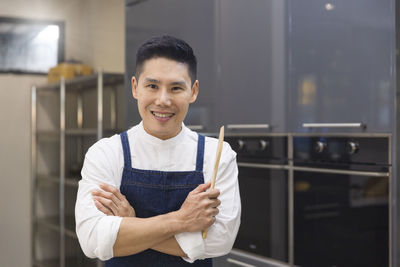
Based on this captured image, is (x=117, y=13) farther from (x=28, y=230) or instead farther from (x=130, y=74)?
(x=28, y=230)

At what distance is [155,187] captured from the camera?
1.13 m

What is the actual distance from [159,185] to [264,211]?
41.5 inches

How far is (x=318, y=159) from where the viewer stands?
1867mm

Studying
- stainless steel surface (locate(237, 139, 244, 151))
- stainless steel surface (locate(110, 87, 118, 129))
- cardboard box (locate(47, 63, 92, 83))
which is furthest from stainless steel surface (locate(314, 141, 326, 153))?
cardboard box (locate(47, 63, 92, 83))

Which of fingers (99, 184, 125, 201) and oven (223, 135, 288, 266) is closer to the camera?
fingers (99, 184, 125, 201)

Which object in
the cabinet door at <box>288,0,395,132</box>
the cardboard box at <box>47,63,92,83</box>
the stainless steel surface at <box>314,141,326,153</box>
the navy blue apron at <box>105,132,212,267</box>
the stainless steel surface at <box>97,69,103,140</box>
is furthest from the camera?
the cardboard box at <box>47,63,92,83</box>

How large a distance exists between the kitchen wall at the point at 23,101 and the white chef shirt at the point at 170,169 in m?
2.73

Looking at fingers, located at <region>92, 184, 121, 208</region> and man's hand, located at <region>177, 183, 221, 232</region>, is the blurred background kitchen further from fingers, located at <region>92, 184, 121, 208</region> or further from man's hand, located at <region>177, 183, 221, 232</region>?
fingers, located at <region>92, 184, 121, 208</region>

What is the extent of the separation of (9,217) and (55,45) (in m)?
1.35

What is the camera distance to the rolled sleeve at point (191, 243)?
1.07 m

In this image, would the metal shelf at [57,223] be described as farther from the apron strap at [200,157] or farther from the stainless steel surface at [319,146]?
the apron strap at [200,157]

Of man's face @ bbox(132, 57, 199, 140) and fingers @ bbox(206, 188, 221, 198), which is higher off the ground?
man's face @ bbox(132, 57, 199, 140)

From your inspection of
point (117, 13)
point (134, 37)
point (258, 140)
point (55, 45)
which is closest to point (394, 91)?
point (258, 140)

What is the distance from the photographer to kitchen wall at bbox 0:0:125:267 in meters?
3.86
